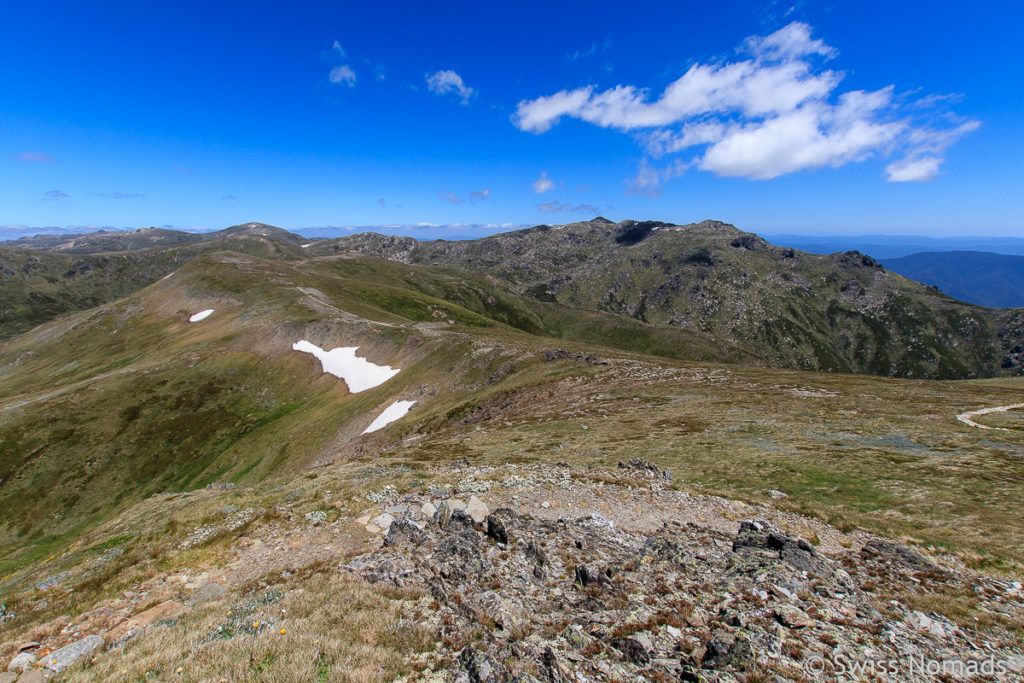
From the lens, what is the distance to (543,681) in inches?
373

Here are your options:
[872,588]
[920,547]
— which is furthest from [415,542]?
[920,547]

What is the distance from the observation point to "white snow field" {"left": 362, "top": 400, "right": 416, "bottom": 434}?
56.7 metres

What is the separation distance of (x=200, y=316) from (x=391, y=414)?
96.9 meters

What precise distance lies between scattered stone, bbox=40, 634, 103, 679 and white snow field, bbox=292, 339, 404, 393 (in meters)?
58.3

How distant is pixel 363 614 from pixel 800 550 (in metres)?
15.1

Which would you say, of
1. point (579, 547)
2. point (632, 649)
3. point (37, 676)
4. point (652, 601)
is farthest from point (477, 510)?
point (37, 676)

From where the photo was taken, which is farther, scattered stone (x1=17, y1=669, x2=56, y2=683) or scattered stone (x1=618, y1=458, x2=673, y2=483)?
scattered stone (x1=618, y1=458, x2=673, y2=483)

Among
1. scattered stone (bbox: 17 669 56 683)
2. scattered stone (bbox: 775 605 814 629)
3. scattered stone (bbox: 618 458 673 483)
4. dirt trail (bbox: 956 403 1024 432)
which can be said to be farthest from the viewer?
dirt trail (bbox: 956 403 1024 432)

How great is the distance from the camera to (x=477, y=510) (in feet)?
68.2

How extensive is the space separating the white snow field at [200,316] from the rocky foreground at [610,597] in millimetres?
122773

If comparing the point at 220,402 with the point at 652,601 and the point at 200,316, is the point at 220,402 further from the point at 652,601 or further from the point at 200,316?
the point at 652,601

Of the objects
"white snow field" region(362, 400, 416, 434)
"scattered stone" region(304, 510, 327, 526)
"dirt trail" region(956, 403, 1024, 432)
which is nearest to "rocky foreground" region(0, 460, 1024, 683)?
"scattered stone" region(304, 510, 327, 526)

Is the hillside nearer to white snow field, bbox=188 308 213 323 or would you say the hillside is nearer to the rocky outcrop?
the rocky outcrop

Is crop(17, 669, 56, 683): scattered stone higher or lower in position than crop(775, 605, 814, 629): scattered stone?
higher
